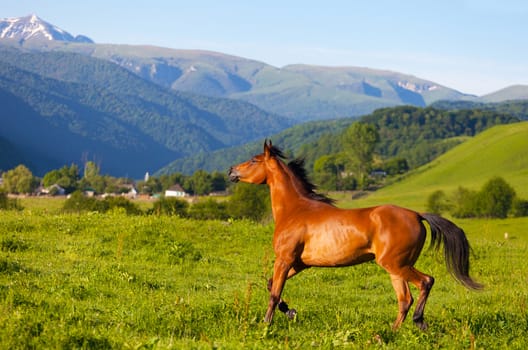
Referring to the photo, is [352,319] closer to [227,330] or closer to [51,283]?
[227,330]

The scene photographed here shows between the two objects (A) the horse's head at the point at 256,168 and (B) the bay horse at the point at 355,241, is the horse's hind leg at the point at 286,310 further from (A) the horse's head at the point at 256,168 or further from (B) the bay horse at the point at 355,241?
(A) the horse's head at the point at 256,168

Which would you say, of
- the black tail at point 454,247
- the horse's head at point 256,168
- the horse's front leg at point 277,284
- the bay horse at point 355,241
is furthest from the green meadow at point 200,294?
the horse's head at point 256,168

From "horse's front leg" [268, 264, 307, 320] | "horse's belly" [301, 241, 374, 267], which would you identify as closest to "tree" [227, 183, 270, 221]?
"horse's front leg" [268, 264, 307, 320]

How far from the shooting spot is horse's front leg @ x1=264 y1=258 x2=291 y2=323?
10.6m

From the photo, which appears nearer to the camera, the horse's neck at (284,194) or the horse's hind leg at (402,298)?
the horse's hind leg at (402,298)

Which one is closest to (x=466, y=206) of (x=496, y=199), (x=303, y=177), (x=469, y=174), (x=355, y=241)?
(x=496, y=199)

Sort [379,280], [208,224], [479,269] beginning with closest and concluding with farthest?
[379,280] < [479,269] < [208,224]

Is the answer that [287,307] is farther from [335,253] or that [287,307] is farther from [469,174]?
[469,174]

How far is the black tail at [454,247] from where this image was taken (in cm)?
1130

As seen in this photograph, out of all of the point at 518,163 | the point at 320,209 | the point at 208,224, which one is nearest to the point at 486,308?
the point at 320,209

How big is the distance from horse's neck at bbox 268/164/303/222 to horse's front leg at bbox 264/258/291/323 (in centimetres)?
101

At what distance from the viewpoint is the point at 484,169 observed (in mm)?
186750

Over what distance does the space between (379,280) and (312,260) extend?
7.85m

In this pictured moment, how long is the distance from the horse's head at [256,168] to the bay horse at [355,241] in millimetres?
522
